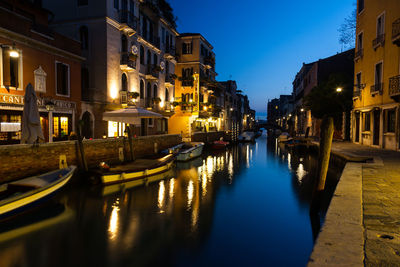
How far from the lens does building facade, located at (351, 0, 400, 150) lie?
51.1ft

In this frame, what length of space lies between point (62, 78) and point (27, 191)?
896 centimetres

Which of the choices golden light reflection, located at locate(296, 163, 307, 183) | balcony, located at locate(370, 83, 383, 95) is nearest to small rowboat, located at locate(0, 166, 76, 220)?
golden light reflection, located at locate(296, 163, 307, 183)

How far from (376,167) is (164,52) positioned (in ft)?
73.0

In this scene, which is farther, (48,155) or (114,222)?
(48,155)

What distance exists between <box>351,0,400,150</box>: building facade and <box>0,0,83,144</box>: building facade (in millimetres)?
18766

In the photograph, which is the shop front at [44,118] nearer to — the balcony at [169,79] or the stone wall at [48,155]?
the stone wall at [48,155]

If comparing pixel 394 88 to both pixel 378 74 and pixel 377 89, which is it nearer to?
pixel 377 89

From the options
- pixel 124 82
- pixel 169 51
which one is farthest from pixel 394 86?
pixel 169 51

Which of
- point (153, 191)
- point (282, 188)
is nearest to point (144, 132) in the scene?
point (153, 191)

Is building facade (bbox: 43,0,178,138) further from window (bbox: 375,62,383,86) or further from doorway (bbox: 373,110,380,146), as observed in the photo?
window (bbox: 375,62,383,86)

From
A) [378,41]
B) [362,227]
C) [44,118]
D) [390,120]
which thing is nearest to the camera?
[362,227]

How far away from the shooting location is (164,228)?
7.64 meters

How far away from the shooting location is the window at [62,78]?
1491cm

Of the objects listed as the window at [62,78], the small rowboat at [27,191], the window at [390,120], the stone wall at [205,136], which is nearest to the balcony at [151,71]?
the stone wall at [205,136]
